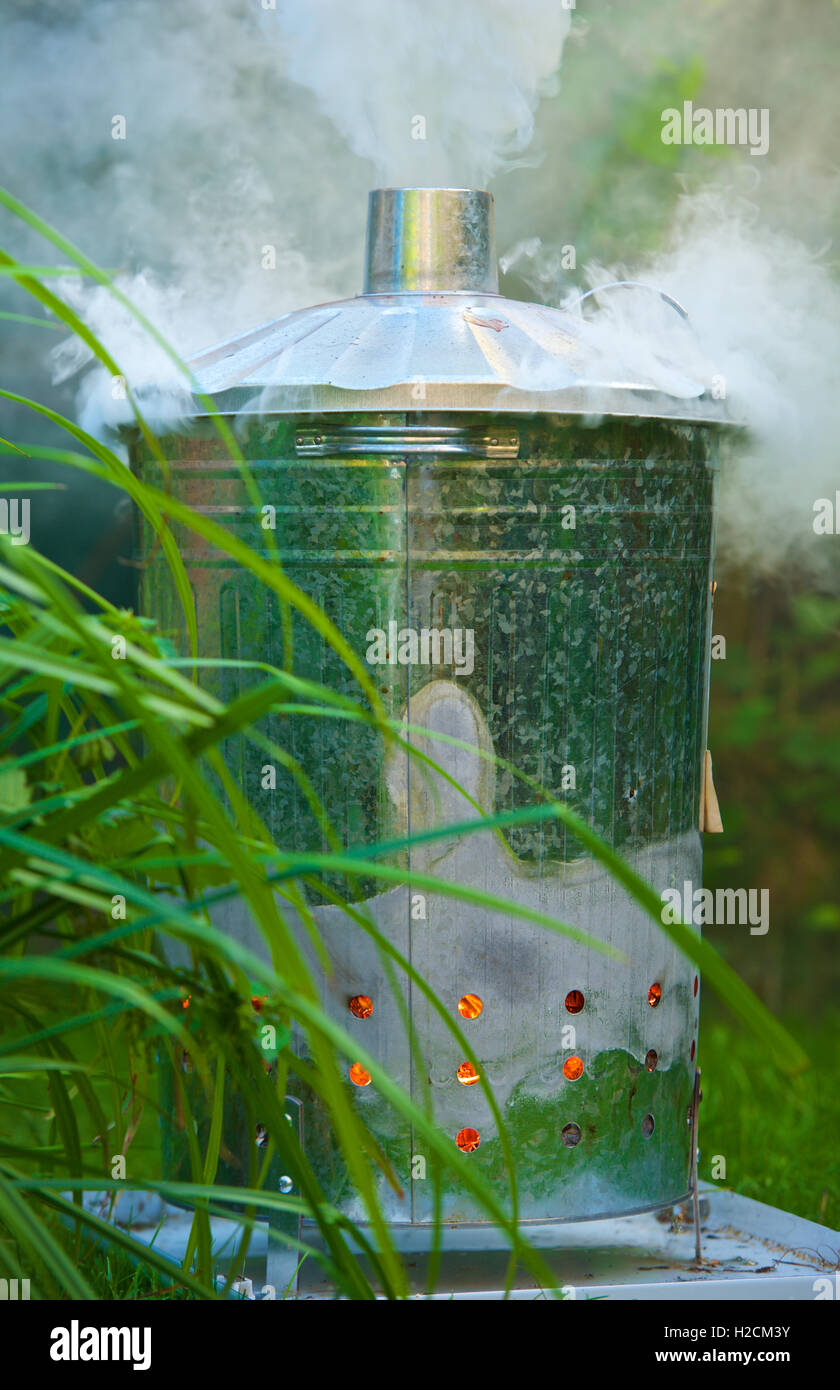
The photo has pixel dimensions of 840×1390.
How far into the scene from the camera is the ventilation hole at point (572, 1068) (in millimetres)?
2070

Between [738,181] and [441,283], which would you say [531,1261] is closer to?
[441,283]

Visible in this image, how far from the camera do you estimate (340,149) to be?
3.40 meters

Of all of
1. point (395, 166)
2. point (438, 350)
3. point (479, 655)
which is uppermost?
point (395, 166)

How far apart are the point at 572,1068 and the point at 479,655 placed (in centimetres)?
64

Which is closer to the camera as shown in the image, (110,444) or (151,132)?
(110,444)

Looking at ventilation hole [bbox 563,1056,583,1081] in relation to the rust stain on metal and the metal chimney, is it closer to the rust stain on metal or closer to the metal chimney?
the rust stain on metal

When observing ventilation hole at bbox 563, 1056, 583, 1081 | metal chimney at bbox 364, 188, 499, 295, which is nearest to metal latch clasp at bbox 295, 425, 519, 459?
metal chimney at bbox 364, 188, 499, 295

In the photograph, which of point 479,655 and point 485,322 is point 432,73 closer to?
point 485,322

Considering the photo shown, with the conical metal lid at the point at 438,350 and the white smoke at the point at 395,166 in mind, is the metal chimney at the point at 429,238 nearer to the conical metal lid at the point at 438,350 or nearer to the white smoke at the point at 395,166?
the conical metal lid at the point at 438,350

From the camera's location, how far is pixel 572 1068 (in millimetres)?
2072

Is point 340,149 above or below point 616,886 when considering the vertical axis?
above

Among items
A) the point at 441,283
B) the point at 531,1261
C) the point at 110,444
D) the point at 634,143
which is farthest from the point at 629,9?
the point at 531,1261

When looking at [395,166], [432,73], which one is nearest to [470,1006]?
[395,166]

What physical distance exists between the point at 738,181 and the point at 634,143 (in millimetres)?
311
